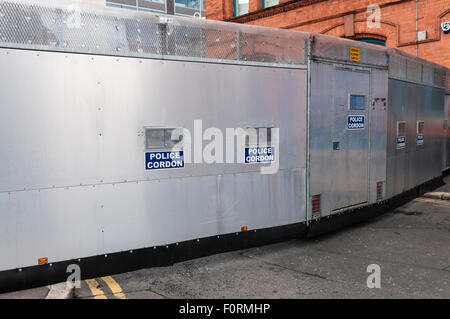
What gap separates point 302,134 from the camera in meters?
6.08

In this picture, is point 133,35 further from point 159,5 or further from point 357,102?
point 159,5

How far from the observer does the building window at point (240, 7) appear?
1953 cm

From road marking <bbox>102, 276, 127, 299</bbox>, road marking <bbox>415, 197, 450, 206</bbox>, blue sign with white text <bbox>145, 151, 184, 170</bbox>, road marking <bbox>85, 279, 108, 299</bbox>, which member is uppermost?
blue sign with white text <bbox>145, 151, 184, 170</bbox>

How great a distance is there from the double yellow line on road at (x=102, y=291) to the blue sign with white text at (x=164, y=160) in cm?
137

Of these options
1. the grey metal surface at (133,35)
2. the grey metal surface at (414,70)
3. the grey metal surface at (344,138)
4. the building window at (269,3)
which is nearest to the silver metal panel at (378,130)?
the grey metal surface at (344,138)

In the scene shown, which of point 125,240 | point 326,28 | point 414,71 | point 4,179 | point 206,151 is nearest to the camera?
point 4,179

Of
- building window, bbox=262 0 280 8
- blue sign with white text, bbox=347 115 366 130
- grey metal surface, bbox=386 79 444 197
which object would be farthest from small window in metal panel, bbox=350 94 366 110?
building window, bbox=262 0 280 8

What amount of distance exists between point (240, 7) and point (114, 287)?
57.8 ft

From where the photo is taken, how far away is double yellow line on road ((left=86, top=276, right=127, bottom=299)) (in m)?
4.35

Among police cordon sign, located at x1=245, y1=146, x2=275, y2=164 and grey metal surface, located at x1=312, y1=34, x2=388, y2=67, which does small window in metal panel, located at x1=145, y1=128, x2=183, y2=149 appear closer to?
police cordon sign, located at x1=245, y1=146, x2=275, y2=164

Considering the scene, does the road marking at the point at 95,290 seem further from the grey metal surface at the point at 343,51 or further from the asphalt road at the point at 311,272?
the grey metal surface at the point at 343,51
